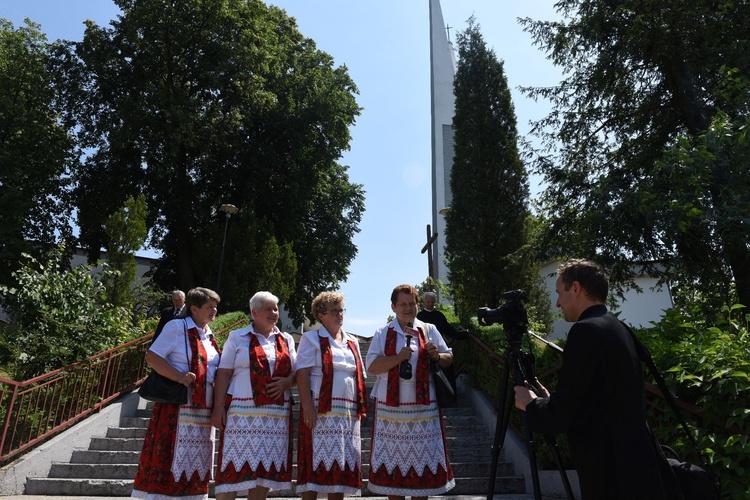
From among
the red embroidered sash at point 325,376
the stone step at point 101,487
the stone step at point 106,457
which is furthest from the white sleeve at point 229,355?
the stone step at point 106,457

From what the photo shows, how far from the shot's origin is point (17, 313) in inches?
384

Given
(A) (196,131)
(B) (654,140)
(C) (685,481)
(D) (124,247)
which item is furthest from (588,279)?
(A) (196,131)

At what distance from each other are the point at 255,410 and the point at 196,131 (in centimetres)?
2029

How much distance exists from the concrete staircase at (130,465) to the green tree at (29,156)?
1714 cm

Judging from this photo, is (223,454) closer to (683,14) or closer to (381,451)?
(381,451)

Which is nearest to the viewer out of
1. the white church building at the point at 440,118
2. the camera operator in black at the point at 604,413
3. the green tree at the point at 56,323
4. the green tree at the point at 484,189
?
the camera operator in black at the point at 604,413

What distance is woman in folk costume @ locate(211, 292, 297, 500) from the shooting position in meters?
4.00

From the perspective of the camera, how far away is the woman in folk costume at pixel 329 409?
4070 mm

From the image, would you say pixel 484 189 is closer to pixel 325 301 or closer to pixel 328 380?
pixel 325 301

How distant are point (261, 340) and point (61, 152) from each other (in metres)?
23.8

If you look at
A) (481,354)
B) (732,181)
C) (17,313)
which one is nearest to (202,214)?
(17,313)

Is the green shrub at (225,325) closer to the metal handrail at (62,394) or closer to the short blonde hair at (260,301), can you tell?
the metal handrail at (62,394)

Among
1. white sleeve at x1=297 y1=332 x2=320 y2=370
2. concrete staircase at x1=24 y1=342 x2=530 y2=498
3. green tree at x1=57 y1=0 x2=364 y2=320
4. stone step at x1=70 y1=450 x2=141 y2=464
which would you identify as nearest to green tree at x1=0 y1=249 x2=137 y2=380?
concrete staircase at x1=24 y1=342 x2=530 y2=498

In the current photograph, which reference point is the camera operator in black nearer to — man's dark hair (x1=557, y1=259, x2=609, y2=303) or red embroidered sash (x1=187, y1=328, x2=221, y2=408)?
man's dark hair (x1=557, y1=259, x2=609, y2=303)
